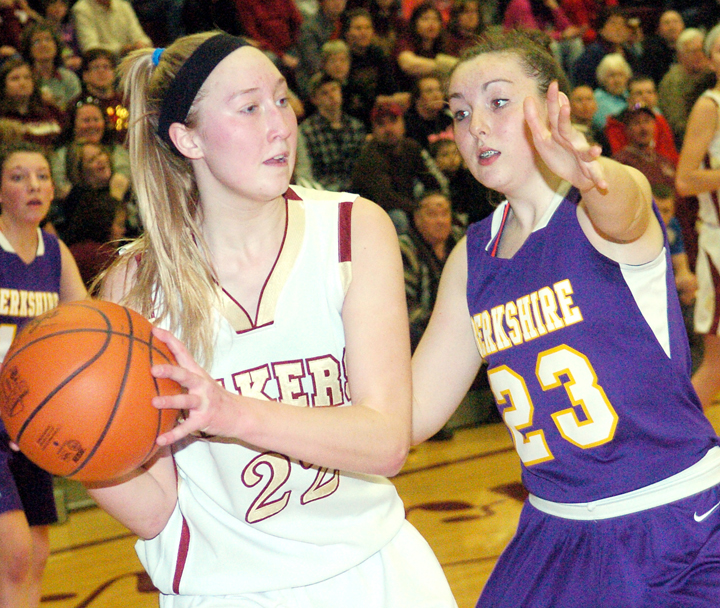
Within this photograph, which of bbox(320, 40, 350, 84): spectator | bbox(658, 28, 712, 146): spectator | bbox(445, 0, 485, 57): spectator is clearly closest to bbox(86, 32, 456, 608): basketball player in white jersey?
bbox(320, 40, 350, 84): spectator

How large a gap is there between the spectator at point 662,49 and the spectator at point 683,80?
88cm

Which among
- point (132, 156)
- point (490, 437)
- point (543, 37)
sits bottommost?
point (490, 437)

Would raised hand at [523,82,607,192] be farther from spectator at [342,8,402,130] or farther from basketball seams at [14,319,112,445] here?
spectator at [342,8,402,130]

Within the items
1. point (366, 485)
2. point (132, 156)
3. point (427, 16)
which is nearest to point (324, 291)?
point (366, 485)

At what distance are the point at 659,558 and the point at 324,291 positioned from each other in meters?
0.98

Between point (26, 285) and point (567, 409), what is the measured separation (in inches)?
114

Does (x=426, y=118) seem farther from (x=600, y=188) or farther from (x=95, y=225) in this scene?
(x=600, y=188)

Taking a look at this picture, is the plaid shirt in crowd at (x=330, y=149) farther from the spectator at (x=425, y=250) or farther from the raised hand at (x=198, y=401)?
the raised hand at (x=198, y=401)

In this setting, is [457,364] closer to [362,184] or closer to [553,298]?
[553,298]

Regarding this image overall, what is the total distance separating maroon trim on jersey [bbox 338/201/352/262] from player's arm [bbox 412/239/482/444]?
41 centimetres

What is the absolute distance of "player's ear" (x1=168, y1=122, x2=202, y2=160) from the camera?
216cm

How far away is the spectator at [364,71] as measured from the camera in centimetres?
792

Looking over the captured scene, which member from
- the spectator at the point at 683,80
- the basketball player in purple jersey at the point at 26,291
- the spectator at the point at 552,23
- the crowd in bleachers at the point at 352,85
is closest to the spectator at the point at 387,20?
the crowd in bleachers at the point at 352,85

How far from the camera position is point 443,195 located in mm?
6691
